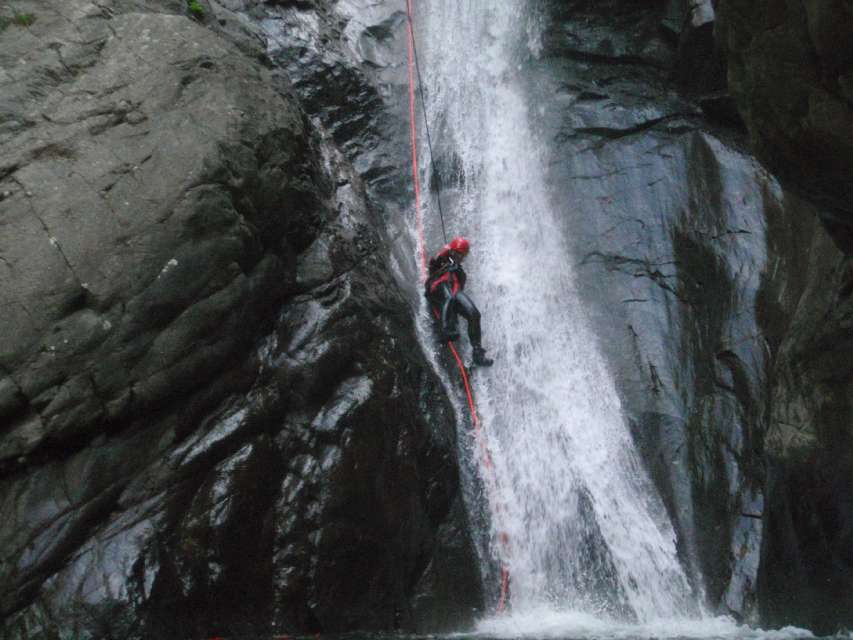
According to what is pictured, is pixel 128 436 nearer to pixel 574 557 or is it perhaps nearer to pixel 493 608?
pixel 493 608

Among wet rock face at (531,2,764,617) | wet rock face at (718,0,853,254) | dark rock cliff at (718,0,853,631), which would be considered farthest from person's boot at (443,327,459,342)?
wet rock face at (718,0,853,254)

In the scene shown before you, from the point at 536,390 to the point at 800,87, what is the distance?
5.36 meters

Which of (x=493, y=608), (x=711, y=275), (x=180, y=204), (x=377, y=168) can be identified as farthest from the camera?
(x=377, y=168)

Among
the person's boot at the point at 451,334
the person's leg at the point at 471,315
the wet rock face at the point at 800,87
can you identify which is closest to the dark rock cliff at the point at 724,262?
the wet rock face at the point at 800,87

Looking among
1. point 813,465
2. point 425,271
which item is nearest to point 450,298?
point 425,271

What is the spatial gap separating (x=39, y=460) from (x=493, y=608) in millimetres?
4543

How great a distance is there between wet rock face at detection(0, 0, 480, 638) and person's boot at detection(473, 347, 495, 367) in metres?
1.29

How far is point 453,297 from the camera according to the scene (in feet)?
28.2

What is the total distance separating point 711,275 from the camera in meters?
8.84

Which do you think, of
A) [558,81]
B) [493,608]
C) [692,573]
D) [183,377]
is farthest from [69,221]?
[558,81]

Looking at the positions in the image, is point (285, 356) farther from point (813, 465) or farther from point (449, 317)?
point (813, 465)

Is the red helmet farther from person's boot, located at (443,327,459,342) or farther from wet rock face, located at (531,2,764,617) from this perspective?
wet rock face, located at (531,2,764,617)

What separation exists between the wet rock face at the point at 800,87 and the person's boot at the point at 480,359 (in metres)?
4.47

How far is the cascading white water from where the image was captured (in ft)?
23.4
